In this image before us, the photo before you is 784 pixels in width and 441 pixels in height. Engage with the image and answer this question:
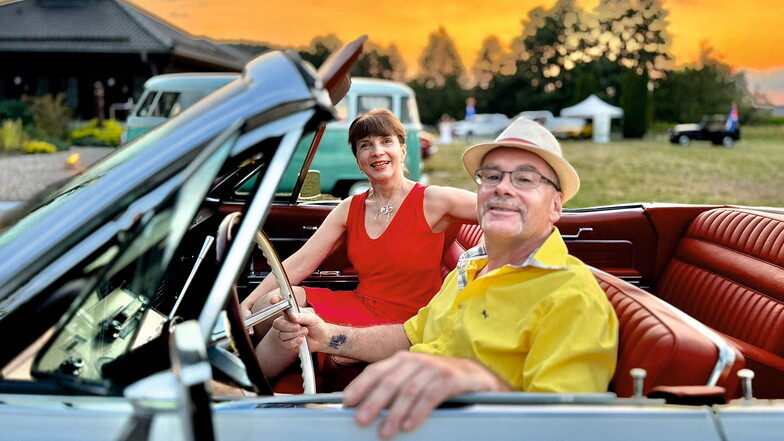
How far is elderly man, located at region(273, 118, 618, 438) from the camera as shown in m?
1.39

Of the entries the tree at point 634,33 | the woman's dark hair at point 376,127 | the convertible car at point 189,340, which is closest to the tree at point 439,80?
the tree at point 634,33

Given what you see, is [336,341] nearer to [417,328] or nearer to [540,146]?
[417,328]

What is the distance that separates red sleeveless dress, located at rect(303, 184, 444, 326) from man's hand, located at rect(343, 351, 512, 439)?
153 centimetres

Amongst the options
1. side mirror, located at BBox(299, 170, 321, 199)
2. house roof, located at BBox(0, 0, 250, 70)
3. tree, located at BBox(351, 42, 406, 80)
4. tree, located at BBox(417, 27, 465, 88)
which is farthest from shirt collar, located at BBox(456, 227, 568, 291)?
tree, located at BBox(417, 27, 465, 88)

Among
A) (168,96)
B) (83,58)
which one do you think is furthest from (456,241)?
(83,58)

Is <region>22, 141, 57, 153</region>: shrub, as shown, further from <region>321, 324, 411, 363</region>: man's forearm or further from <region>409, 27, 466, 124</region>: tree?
<region>409, 27, 466, 124</region>: tree

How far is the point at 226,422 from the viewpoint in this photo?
52.3 inches

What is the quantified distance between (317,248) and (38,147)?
1754 cm

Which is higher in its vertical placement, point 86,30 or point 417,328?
point 86,30

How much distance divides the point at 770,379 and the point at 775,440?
1.25 metres

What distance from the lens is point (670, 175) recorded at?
18.8m

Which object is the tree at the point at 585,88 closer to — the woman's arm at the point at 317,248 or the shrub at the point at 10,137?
the shrub at the point at 10,137

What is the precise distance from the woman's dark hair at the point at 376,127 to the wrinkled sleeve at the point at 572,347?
65.2 inches

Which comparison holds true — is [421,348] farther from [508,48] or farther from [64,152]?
[508,48]
